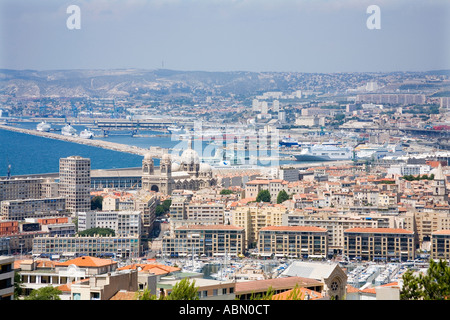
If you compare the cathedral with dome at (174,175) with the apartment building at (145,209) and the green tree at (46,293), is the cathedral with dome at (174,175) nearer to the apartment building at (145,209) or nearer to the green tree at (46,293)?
the apartment building at (145,209)

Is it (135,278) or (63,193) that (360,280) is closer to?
(135,278)

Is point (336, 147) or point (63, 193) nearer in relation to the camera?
point (63, 193)

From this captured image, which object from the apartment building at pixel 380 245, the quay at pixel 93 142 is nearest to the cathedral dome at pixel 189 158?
the apartment building at pixel 380 245

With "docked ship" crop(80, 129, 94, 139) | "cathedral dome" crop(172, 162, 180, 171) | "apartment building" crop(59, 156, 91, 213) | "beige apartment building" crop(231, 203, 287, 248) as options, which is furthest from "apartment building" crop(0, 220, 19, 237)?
"docked ship" crop(80, 129, 94, 139)

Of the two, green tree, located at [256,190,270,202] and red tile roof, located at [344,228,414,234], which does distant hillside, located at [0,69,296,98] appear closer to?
green tree, located at [256,190,270,202]

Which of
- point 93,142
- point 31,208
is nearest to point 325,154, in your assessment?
point 93,142
